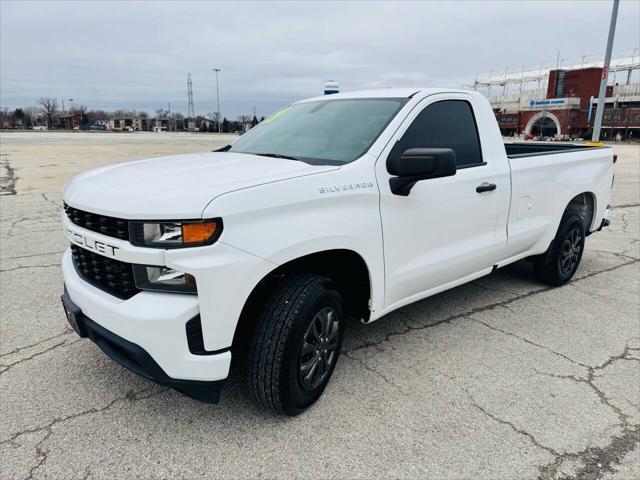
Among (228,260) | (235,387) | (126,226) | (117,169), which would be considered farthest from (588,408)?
(117,169)

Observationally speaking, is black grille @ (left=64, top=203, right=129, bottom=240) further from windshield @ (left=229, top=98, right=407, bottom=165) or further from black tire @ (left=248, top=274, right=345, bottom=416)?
windshield @ (left=229, top=98, right=407, bottom=165)

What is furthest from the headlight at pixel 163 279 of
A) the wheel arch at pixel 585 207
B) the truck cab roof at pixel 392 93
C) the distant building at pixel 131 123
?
the distant building at pixel 131 123

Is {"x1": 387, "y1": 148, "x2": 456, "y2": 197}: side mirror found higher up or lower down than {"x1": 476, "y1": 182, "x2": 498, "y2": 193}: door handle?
higher up

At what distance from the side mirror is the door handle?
0.86m

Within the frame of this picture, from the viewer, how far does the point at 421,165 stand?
272 centimetres

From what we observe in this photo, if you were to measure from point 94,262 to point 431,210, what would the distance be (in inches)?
81.3

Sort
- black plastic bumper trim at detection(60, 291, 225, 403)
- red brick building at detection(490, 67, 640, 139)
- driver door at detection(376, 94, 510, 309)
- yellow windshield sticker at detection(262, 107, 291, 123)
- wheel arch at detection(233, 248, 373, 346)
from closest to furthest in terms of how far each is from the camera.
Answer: black plastic bumper trim at detection(60, 291, 225, 403), wheel arch at detection(233, 248, 373, 346), driver door at detection(376, 94, 510, 309), yellow windshield sticker at detection(262, 107, 291, 123), red brick building at detection(490, 67, 640, 139)

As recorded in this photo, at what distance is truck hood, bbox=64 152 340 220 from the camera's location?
7.15ft

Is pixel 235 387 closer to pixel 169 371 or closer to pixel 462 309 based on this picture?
pixel 169 371

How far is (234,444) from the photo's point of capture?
2494 millimetres

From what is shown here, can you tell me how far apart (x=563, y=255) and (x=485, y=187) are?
187cm

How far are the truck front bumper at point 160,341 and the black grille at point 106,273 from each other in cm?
5

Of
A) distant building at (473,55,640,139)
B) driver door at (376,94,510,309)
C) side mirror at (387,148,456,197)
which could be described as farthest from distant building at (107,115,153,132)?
side mirror at (387,148,456,197)

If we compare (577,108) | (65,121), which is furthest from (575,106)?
(65,121)
